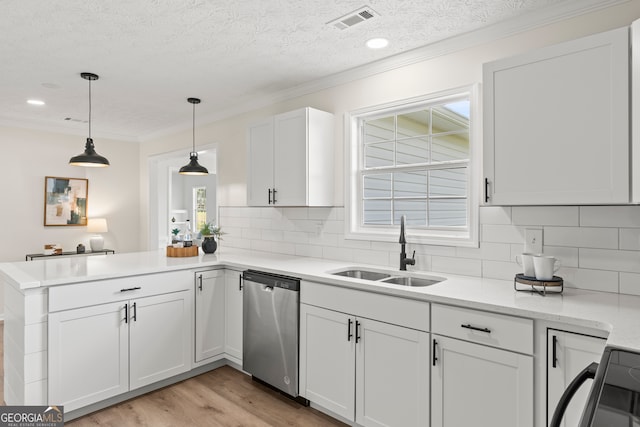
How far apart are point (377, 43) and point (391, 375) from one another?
2156mm

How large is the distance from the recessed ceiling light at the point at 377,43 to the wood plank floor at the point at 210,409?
2.56m

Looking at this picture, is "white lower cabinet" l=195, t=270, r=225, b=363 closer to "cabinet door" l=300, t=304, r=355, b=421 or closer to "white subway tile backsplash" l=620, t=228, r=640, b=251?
"cabinet door" l=300, t=304, r=355, b=421

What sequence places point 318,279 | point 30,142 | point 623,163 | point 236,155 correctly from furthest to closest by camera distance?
1. point 30,142
2. point 236,155
3. point 318,279
4. point 623,163

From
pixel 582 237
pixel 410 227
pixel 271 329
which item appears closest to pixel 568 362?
pixel 582 237

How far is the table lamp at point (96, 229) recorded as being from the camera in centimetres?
537

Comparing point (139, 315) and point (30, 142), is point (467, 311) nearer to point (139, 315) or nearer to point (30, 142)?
point (139, 315)

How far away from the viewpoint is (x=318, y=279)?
258 cm

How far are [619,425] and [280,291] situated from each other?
229 centimetres

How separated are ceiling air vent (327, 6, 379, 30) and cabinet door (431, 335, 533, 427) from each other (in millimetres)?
1859

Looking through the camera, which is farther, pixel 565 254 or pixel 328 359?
pixel 328 359

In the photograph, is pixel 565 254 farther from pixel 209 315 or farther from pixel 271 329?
pixel 209 315

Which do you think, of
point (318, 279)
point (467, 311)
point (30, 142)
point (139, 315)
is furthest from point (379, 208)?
point (30, 142)

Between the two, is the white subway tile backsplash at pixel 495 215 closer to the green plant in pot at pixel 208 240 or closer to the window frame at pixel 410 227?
the window frame at pixel 410 227

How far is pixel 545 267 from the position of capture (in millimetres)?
2035
